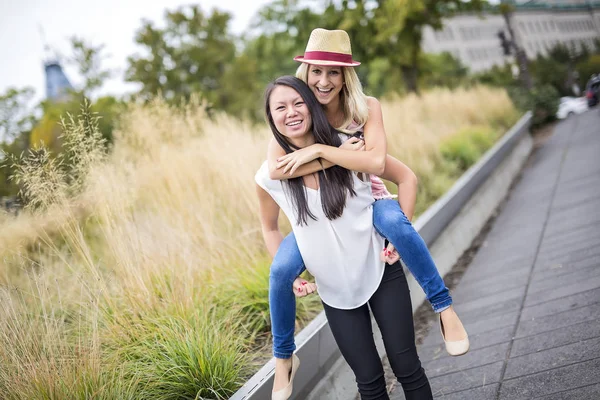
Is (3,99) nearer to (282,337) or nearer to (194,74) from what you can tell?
(194,74)

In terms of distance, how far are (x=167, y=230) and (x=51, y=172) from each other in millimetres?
1716

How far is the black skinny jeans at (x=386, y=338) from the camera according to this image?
105 inches

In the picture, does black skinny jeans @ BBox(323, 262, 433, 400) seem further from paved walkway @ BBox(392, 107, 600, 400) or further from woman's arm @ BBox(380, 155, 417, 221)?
paved walkway @ BBox(392, 107, 600, 400)

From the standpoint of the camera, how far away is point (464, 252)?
282 inches

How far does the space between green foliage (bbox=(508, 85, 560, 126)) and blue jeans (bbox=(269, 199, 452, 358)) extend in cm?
2140

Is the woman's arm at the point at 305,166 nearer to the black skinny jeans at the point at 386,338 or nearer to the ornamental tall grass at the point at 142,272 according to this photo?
the black skinny jeans at the point at 386,338

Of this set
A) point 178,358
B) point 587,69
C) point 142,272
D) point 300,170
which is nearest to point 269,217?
point 300,170

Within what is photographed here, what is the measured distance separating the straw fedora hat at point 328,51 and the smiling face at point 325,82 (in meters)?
0.04

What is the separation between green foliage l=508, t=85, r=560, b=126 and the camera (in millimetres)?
23062

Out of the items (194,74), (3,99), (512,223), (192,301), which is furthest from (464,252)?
(3,99)

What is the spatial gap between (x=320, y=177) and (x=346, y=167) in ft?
0.49

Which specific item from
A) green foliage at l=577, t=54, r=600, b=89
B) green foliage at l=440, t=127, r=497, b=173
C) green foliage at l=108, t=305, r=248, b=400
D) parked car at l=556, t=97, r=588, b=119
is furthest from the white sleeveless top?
green foliage at l=577, t=54, r=600, b=89

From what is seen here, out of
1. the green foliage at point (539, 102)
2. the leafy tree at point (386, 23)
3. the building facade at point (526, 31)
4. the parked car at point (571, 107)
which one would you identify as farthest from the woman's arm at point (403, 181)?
the building facade at point (526, 31)

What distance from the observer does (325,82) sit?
2811mm
